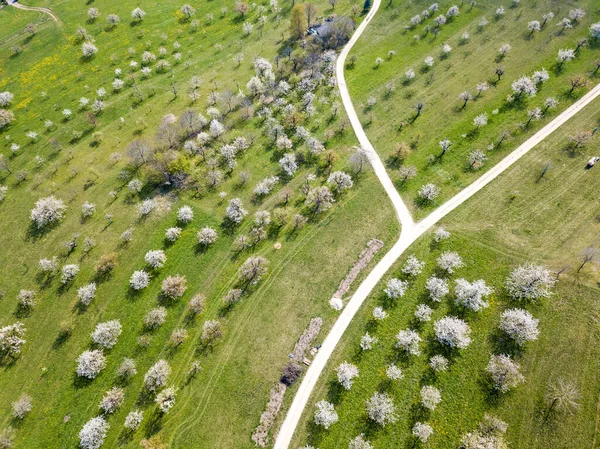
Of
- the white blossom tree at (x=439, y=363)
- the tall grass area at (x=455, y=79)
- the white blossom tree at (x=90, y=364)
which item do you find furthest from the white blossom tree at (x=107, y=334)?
the tall grass area at (x=455, y=79)

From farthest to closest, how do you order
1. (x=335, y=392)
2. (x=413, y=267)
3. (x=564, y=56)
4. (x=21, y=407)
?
(x=564, y=56) < (x=413, y=267) < (x=21, y=407) < (x=335, y=392)

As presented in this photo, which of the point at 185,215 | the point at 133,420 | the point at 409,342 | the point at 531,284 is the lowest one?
the point at 531,284

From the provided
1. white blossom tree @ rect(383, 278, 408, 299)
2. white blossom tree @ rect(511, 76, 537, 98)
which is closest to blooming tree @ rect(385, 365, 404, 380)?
white blossom tree @ rect(383, 278, 408, 299)

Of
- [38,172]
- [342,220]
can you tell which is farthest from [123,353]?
[38,172]

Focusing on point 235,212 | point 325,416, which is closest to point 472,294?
point 325,416

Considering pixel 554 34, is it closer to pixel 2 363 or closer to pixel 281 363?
pixel 281 363

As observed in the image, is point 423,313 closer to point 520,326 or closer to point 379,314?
point 379,314

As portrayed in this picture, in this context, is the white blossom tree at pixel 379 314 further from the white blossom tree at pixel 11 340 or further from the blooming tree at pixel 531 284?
the white blossom tree at pixel 11 340
